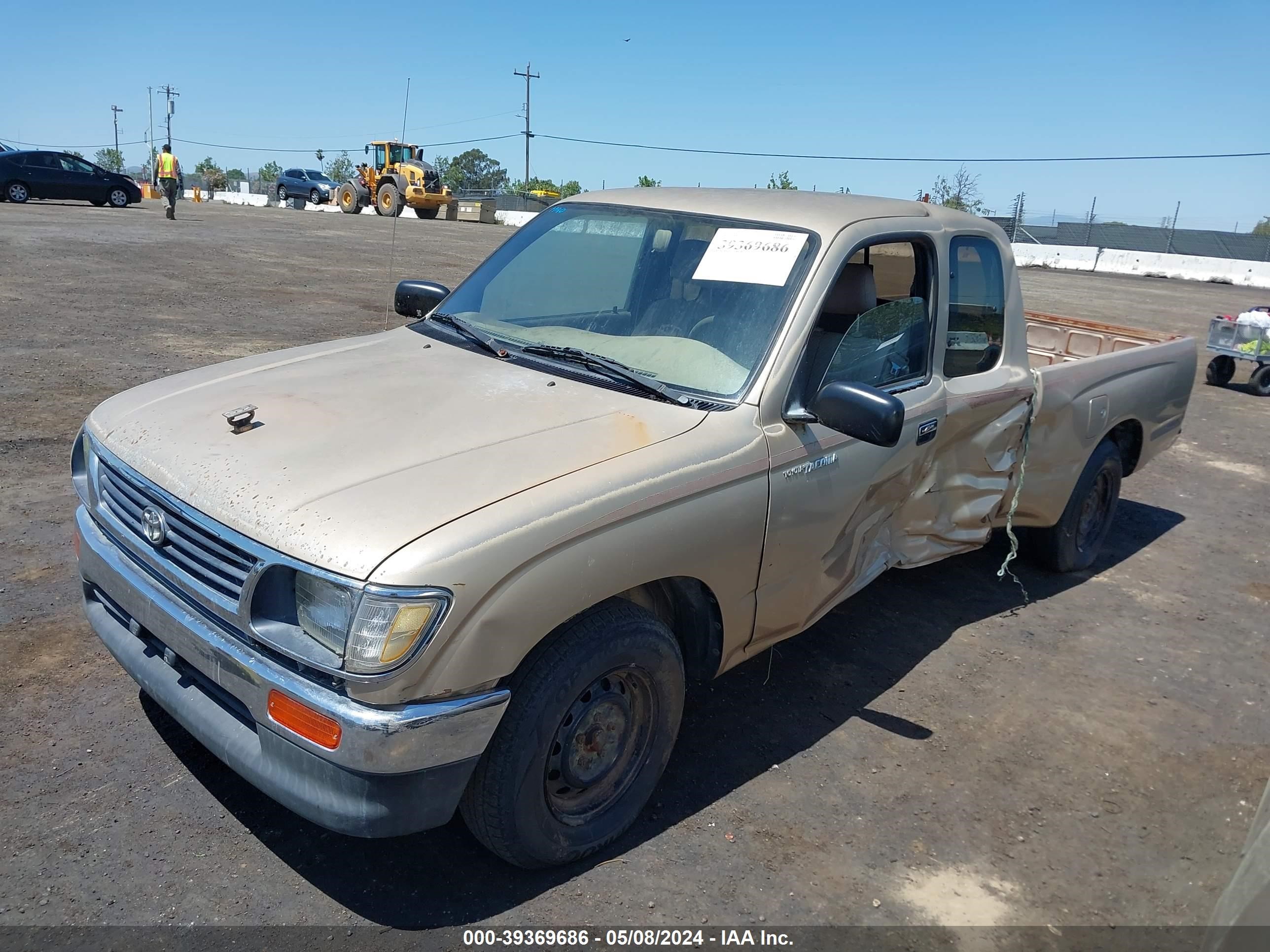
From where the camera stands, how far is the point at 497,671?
2.41 m

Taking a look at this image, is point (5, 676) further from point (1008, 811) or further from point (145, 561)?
point (1008, 811)

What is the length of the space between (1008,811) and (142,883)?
9.03ft

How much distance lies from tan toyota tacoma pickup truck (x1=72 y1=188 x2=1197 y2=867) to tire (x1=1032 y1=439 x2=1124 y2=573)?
922 millimetres

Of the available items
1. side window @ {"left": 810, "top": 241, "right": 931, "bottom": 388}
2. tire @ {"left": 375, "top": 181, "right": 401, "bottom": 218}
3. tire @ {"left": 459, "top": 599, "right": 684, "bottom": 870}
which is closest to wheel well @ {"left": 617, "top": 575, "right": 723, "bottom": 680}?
tire @ {"left": 459, "top": 599, "right": 684, "bottom": 870}

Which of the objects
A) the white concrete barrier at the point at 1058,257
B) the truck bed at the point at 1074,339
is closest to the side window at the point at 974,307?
the truck bed at the point at 1074,339

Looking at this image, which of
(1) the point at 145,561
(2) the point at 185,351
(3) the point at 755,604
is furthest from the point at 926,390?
(2) the point at 185,351

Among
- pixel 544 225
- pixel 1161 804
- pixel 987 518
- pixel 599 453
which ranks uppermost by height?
pixel 544 225

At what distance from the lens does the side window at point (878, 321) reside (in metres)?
3.48

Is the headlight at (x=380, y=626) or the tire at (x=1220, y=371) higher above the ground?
the headlight at (x=380, y=626)

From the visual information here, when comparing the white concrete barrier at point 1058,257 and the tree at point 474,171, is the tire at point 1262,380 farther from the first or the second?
the tree at point 474,171

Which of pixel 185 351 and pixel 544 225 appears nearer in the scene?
pixel 544 225

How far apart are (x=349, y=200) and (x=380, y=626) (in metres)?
39.4

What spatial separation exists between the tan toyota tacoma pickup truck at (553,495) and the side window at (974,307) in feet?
0.07

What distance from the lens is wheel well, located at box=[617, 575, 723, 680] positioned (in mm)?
3018
